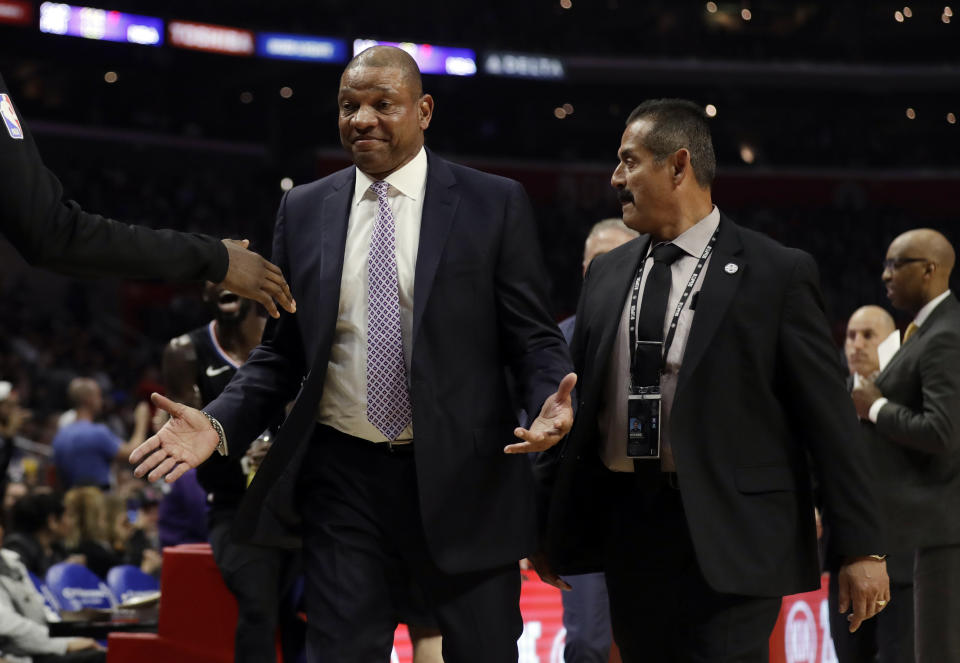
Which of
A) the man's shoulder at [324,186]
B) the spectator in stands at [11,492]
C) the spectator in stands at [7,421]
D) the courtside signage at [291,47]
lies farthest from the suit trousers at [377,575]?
the courtside signage at [291,47]

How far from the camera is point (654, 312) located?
3514 mm

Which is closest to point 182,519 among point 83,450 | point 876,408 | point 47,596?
point 47,596

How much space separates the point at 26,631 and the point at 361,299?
3.78 metres

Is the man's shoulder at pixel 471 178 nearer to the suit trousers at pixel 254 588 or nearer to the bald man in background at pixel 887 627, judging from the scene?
the suit trousers at pixel 254 588

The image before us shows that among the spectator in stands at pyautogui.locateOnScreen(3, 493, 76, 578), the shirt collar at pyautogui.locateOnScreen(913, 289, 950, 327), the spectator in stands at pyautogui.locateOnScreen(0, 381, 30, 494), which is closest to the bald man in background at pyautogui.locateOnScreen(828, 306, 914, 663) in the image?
the shirt collar at pyautogui.locateOnScreen(913, 289, 950, 327)

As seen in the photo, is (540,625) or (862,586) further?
(540,625)

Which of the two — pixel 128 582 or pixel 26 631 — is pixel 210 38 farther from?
pixel 26 631

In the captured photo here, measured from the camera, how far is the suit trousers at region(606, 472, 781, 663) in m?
3.32

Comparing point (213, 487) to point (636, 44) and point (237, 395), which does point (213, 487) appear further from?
point (636, 44)

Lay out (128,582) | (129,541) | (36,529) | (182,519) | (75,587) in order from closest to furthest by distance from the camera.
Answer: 1. (182,519)
2. (75,587)
3. (128,582)
4. (36,529)
5. (129,541)

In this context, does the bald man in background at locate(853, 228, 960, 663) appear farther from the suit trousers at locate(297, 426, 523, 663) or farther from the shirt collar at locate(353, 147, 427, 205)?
the shirt collar at locate(353, 147, 427, 205)

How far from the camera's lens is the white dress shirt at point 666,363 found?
344cm

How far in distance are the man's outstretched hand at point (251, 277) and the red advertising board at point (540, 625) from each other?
126 inches

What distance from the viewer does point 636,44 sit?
28.5 metres
